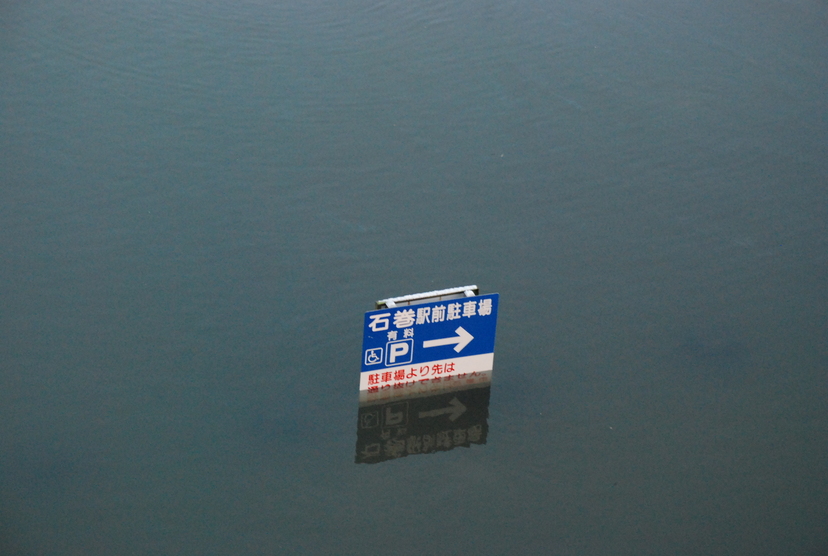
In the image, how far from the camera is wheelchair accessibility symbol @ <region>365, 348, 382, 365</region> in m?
12.3

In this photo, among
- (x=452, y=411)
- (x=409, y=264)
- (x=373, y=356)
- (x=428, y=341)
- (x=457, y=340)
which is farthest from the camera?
(x=409, y=264)

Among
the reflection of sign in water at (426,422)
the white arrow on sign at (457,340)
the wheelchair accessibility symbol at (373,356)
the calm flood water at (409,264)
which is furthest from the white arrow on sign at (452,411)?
the wheelchair accessibility symbol at (373,356)

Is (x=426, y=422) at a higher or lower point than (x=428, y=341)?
lower

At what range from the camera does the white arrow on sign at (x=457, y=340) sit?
1260 cm

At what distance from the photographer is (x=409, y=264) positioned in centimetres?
1485

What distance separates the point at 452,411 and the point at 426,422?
368 mm

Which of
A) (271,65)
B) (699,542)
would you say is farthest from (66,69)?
(699,542)

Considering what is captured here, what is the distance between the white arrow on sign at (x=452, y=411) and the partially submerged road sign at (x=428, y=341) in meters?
0.32

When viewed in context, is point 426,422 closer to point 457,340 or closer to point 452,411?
point 452,411

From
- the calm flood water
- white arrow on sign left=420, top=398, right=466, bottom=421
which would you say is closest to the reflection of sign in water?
white arrow on sign left=420, top=398, right=466, bottom=421

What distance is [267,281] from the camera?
1445cm

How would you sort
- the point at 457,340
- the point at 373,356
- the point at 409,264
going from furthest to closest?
the point at 409,264, the point at 457,340, the point at 373,356

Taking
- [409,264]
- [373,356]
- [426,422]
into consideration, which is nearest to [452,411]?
[426,422]

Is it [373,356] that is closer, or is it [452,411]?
[373,356]
